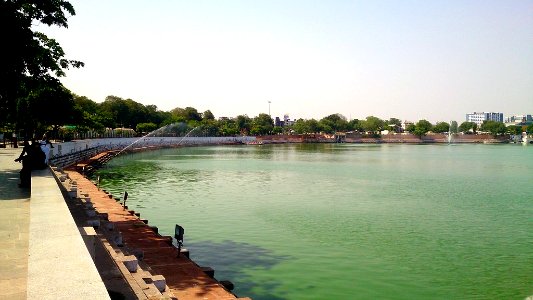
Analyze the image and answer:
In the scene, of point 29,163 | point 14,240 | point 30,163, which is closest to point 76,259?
point 14,240

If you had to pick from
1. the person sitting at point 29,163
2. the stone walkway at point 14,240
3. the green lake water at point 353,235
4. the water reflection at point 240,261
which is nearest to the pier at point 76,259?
the stone walkway at point 14,240

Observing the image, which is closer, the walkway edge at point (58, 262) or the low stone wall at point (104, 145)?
the walkway edge at point (58, 262)

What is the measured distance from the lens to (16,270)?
8539mm

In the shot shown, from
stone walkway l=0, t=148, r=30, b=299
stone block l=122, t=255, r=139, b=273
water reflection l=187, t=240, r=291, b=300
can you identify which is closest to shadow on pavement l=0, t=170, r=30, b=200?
stone walkway l=0, t=148, r=30, b=299

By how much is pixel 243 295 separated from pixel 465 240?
12.1m

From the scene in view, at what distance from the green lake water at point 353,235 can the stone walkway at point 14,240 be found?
5.95 meters

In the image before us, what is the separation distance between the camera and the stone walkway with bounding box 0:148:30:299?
7.71 metres

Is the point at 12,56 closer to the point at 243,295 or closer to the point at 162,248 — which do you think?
the point at 162,248

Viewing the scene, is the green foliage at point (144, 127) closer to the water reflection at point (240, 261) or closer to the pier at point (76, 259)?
the pier at point (76, 259)

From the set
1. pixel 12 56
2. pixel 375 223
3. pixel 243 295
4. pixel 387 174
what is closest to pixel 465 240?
pixel 375 223

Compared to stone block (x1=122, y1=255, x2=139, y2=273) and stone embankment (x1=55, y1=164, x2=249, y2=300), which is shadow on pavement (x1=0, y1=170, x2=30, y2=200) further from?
stone block (x1=122, y1=255, x2=139, y2=273)

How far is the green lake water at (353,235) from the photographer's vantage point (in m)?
14.9

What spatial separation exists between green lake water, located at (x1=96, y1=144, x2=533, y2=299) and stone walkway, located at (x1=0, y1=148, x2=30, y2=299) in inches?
234

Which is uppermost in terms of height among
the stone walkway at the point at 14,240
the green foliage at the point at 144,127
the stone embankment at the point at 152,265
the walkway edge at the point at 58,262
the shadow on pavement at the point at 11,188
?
the green foliage at the point at 144,127
